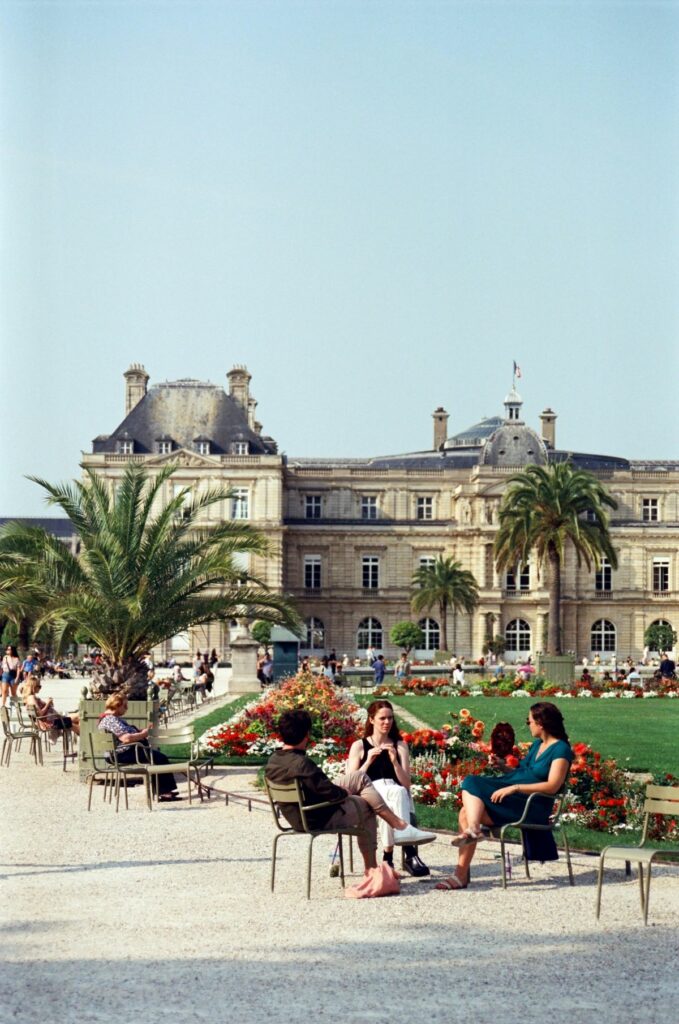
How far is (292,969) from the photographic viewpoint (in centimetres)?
735

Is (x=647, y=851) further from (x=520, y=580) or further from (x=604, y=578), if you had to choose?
(x=604, y=578)

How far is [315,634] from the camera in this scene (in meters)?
76.1

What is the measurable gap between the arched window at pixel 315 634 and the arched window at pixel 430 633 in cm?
525

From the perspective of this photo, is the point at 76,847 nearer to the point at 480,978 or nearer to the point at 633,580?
the point at 480,978

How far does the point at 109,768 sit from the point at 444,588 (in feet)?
184

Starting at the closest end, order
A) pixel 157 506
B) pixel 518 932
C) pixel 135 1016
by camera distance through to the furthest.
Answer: pixel 135 1016 < pixel 518 932 < pixel 157 506

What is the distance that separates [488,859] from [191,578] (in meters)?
10.1

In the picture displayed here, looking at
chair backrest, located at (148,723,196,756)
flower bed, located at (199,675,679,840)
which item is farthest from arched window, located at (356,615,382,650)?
chair backrest, located at (148,723,196,756)

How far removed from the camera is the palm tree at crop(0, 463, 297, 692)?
19484mm

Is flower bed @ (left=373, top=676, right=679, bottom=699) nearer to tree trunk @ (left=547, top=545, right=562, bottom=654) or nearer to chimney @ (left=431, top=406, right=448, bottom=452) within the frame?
tree trunk @ (left=547, top=545, right=562, bottom=654)

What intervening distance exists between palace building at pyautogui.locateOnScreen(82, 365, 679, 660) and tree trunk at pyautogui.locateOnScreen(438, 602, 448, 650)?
983mm

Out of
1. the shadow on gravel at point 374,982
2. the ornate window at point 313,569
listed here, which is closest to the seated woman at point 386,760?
the shadow on gravel at point 374,982

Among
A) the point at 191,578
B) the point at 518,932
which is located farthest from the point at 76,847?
the point at 191,578

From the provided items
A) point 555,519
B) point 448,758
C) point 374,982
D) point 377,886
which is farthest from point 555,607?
point 374,982
